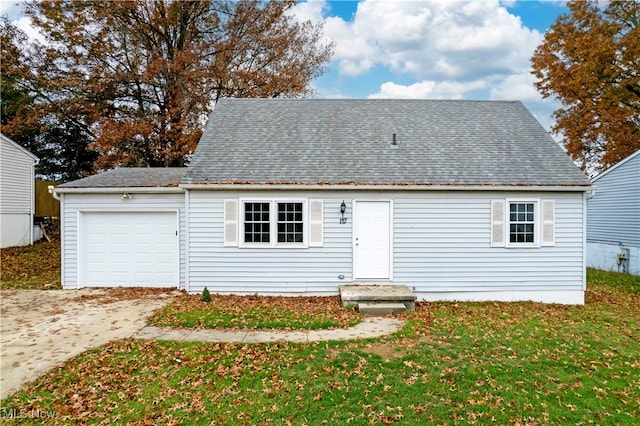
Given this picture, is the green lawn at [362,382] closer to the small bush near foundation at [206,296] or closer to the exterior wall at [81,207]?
the small bush near foundation at [206,296]

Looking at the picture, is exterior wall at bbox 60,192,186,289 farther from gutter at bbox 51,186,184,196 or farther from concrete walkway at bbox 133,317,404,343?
concrete walkway at bbox 133,317,404,343

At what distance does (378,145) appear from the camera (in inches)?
395

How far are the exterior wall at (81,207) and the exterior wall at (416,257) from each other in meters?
1.09

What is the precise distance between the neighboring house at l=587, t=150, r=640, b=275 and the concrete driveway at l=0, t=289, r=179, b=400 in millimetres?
15985

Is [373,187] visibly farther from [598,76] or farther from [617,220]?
[598,76]

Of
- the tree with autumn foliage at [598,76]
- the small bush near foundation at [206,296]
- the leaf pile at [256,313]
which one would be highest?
the tree with autumn foliage at [598,76]

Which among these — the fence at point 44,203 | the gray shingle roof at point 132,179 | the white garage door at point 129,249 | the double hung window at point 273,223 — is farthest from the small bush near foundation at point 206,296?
the fence at point 44,203

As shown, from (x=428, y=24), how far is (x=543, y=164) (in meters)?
6.50

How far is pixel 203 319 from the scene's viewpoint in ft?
22.6

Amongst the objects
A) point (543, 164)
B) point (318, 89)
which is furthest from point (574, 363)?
point (318, 89)

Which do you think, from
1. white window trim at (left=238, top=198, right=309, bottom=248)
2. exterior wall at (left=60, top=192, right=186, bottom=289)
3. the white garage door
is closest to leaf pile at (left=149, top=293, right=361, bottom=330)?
white window trim at (left=238, top=198, right=309, bottom=248)

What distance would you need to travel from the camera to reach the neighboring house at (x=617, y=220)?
13.2 meters

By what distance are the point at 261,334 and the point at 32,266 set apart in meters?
10.6

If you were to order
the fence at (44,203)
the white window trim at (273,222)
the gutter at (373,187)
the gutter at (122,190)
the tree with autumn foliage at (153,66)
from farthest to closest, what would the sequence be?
the tree with autumn foliage at (153,66), the fence at (44,203), the gutter at (122,190), the white window trim at (273,222), the gutter at (373,187)
